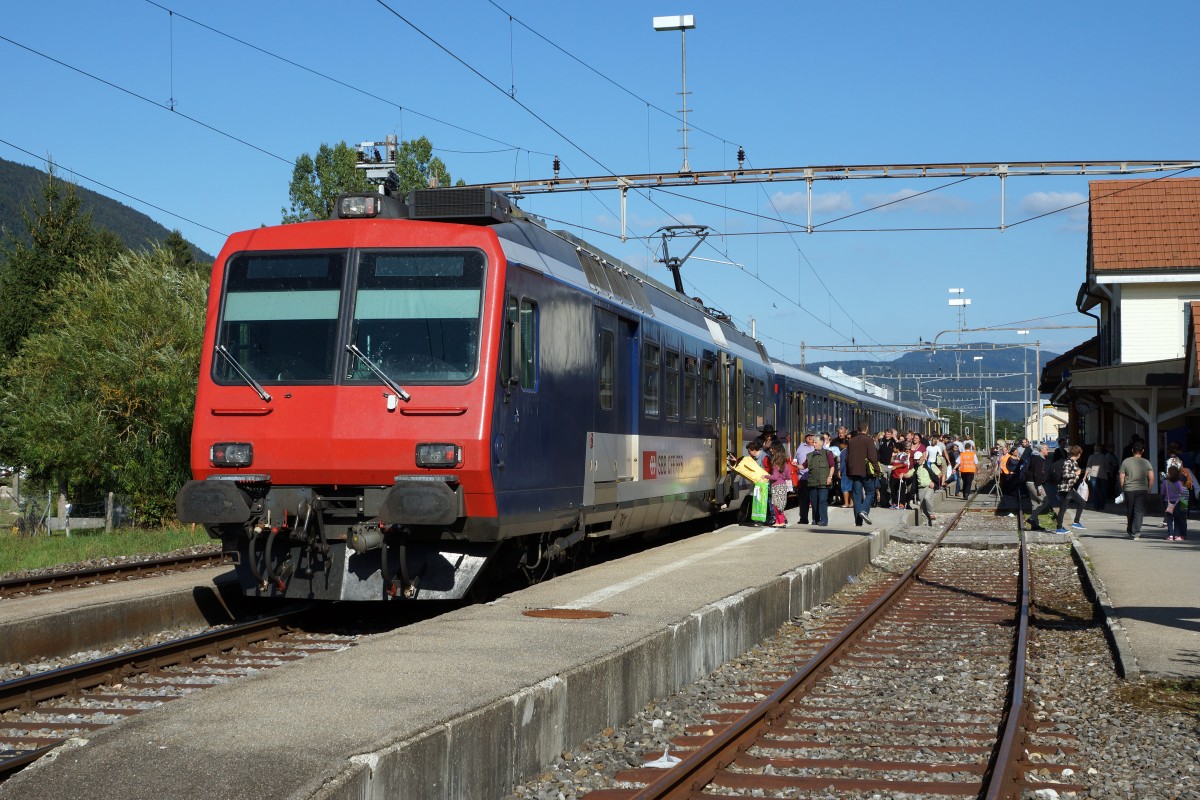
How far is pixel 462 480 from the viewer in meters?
10.2

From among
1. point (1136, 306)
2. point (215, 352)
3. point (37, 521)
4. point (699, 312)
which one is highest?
point (1136, 306)

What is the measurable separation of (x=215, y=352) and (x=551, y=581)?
3524 millimetres

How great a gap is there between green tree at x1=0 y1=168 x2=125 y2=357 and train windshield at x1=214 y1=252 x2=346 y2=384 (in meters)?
43.4

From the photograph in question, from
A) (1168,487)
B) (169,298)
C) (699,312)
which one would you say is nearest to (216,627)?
(699,312)

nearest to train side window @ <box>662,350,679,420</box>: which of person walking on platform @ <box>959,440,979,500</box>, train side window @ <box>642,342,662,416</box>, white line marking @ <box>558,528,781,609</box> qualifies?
train side window @ <box>642,342,662,416</box>

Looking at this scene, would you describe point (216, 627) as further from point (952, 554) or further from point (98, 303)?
point (98, 303)

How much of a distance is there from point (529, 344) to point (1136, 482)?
14.4 meters

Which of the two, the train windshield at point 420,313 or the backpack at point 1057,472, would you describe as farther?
the backpack at point 1057,472

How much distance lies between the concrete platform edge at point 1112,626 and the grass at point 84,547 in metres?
12.2

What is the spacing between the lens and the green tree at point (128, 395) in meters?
29.2

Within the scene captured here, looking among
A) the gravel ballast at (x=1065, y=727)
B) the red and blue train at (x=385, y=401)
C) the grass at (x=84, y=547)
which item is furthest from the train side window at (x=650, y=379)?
the grass at (x=84, y=547)

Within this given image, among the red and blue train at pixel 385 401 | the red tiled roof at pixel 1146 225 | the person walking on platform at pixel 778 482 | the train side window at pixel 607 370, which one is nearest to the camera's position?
the red and blue train at pixel 385 401

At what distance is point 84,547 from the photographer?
19828mm

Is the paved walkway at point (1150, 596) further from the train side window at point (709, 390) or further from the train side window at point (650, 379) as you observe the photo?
the train side window at point (709, 390)
